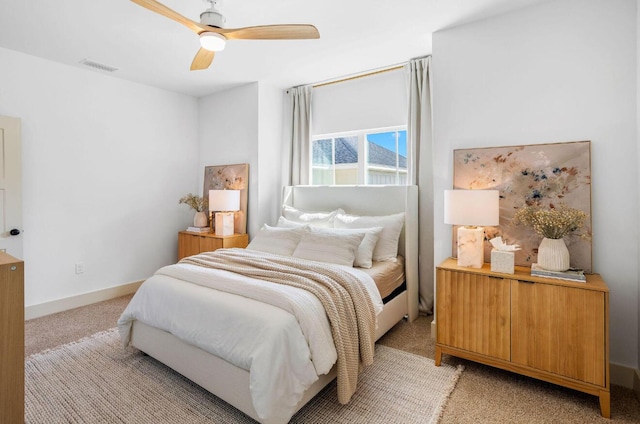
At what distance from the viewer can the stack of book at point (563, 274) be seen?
6.83 ft

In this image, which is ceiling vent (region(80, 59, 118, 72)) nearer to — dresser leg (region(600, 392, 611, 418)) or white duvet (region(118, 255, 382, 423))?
white duvet (region(118, 255, 382, 423))

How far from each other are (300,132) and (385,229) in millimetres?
1936

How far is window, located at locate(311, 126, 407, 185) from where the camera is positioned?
12.6ft

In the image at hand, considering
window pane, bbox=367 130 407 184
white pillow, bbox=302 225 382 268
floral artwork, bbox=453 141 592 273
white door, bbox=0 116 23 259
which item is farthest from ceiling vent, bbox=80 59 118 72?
floral artwork, bbox=453 141 592 273

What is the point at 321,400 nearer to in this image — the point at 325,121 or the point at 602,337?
the point at 602,337

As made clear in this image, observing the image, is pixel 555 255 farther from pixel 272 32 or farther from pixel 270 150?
pixel 270 150

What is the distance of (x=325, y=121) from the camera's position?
14.1 feet

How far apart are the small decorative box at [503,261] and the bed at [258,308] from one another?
863mm

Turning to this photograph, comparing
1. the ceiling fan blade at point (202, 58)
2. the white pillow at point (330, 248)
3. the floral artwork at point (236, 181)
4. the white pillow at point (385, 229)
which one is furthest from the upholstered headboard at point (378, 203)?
the ceiling fan blade at point (202, 58)

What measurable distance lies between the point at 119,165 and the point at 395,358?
3831 millimetres

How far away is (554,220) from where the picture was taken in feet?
7.25

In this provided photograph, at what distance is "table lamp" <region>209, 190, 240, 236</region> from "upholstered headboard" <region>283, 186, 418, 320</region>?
0.66 meters

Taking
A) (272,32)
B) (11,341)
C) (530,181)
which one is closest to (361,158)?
(530,181)

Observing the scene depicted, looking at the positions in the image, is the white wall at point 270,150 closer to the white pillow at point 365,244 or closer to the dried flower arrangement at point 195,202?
the dried flower arrangement at point 195,202
